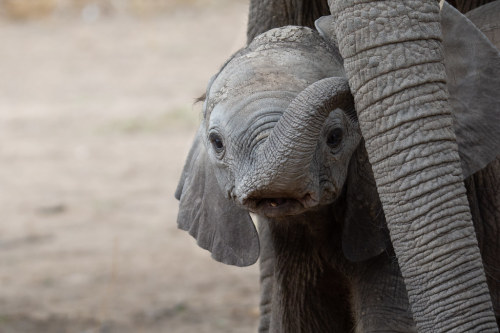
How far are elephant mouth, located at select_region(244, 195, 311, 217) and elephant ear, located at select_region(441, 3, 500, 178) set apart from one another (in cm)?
49

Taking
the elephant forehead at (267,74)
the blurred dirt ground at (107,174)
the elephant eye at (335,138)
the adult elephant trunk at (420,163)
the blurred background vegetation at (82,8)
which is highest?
the blurred background vegetation at (82,8)

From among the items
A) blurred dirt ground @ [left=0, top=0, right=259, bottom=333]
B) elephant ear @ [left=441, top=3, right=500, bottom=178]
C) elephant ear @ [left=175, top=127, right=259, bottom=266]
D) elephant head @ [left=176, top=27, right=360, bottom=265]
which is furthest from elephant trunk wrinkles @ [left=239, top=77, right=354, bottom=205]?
blurred dirt ground @ [left=0, top=0, right=259, bottom=333]

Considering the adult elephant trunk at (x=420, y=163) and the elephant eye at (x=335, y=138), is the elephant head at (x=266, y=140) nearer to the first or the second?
the elephant eye at (x=335, y=138)

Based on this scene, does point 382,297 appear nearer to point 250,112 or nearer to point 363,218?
point 363,218

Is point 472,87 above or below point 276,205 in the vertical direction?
above

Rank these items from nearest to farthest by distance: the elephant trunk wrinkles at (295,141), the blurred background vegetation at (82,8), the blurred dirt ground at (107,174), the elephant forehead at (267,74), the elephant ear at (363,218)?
the elephant trunk wrinkles at (295,141)
the elephant forehead at (267,74)
the elephant ear at (363,218)
the blurred dirt ground at (107,174)
the blurred background vegetation at (82,8)

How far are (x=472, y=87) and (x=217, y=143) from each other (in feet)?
2.32

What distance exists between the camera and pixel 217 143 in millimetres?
3080

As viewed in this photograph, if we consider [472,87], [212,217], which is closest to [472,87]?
[472,87]

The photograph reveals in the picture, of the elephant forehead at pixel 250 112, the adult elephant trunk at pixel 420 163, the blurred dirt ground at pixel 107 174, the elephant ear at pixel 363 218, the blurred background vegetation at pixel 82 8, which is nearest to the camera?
the adult elephant trunk at pixel 420 163

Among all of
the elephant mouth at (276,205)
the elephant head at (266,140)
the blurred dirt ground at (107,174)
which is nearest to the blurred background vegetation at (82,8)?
the blurred dirt ground at (107,174)

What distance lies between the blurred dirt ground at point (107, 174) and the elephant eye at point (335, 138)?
259 cm

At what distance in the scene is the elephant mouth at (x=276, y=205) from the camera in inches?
114

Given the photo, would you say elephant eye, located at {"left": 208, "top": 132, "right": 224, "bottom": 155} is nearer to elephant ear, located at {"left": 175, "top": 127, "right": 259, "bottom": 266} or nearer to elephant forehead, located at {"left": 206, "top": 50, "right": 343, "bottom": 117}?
elephant forehead, located at {"left": 206, "top": 50, "right": 343, "bottom": 117}
